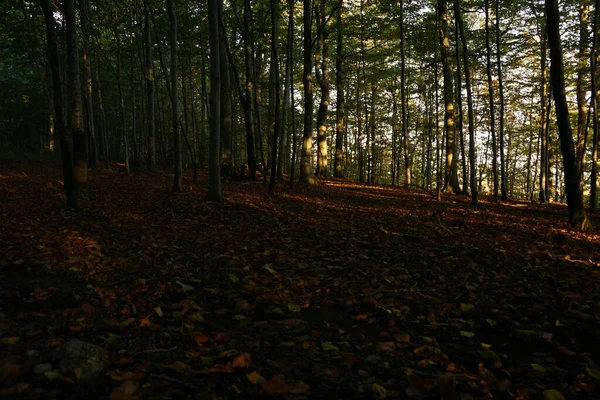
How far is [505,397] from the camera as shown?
2.45m

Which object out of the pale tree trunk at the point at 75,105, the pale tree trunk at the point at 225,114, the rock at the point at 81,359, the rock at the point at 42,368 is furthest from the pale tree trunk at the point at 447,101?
the rock at the point at 42,368

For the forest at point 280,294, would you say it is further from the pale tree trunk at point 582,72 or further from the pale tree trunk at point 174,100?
the pale tree trunk at point 582,72

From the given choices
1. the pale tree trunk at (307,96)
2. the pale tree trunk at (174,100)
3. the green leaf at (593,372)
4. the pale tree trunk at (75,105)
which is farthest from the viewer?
the pale tree trunk at (307,96)

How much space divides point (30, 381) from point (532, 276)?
234 inches

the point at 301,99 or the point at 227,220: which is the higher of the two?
the point at 301,99

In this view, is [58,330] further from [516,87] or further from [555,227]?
[516,87]

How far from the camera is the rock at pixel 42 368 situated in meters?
2.33

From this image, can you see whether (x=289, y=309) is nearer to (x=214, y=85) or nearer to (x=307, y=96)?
(x=214, y=85)

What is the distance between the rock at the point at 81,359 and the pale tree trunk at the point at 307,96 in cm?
1272

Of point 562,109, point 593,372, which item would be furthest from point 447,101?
point 593,372

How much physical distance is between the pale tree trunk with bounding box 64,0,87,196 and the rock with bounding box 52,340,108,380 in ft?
21.8

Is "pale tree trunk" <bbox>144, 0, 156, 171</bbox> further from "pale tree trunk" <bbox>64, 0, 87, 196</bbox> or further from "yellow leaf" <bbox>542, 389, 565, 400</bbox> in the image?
"yellow leaf" <bbox>542, 389, 565, 400</bbox>

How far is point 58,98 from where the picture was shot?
23.0ft

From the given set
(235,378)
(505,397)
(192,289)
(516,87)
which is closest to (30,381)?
(235,378)
